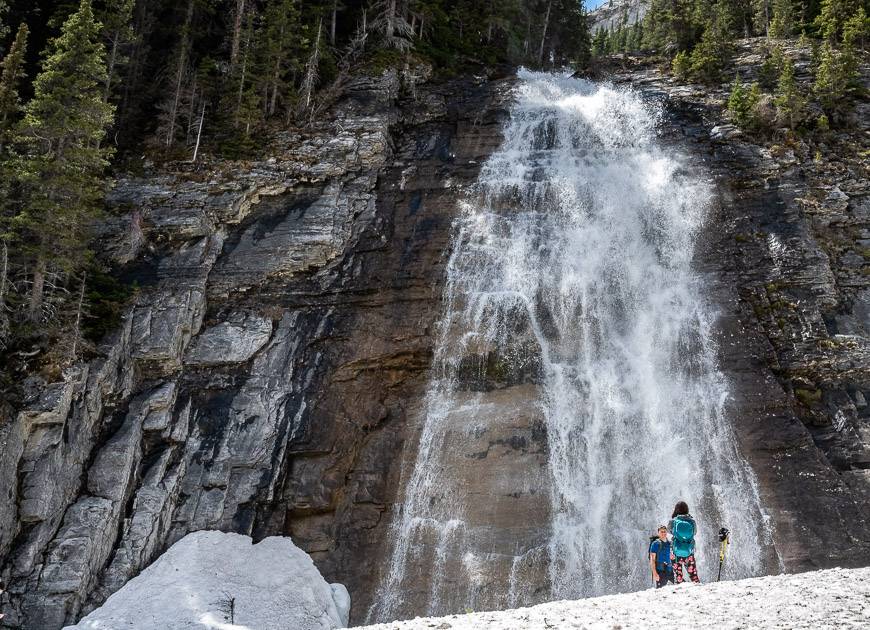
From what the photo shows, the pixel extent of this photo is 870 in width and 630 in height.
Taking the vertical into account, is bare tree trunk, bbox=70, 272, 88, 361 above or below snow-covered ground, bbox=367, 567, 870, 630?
above

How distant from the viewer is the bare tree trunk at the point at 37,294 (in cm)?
1689

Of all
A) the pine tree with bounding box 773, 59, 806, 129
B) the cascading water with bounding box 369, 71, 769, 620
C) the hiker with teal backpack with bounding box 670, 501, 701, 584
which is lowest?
the hiker with teal backpack with bounding box 670, 501, 701, 584

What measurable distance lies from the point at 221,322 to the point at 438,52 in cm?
1825

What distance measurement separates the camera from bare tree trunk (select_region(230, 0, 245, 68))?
27261mm

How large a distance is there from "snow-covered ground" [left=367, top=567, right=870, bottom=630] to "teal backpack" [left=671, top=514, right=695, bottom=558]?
0.68m

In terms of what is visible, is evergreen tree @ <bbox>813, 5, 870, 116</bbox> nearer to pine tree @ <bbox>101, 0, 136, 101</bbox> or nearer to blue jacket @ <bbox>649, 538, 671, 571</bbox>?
blue jacket @ <bbox>649, 538, 671, 571</bbox>

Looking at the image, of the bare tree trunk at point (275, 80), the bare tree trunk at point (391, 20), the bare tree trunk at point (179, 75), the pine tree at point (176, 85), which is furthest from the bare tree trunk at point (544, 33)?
the bare tree trunk at point (179, 75)

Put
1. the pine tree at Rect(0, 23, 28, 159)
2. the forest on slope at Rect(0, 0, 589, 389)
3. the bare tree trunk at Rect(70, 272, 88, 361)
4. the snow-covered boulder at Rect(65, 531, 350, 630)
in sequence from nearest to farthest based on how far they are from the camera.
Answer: the snow-covered boulder at Rect(65, 531, 350, 630), the bare tree trunk at Rect(70, 272, 88, 361), the forest on slope at Rect(0, 0, 589, 389), the pine tree at Rect(0, 23, 28, 159)

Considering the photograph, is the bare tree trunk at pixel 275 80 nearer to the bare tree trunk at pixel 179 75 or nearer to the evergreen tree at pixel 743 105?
the bare tree trunk at pixel 179 75

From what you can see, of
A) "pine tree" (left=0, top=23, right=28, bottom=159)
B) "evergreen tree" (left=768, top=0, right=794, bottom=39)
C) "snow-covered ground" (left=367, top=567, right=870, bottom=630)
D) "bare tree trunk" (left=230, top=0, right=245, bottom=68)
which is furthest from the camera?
"evergreen tree" (left=768, top=0, right=794, bottom=39)

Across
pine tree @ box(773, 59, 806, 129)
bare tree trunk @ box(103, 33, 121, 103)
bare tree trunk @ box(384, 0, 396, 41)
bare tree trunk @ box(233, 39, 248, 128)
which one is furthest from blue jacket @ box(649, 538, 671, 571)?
bare tree trunk @ box(384, 0, 396, 41)

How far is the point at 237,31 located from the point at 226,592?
2240 centimetres

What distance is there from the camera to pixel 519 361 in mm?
18453

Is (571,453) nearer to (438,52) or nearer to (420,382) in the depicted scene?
(420,382)
